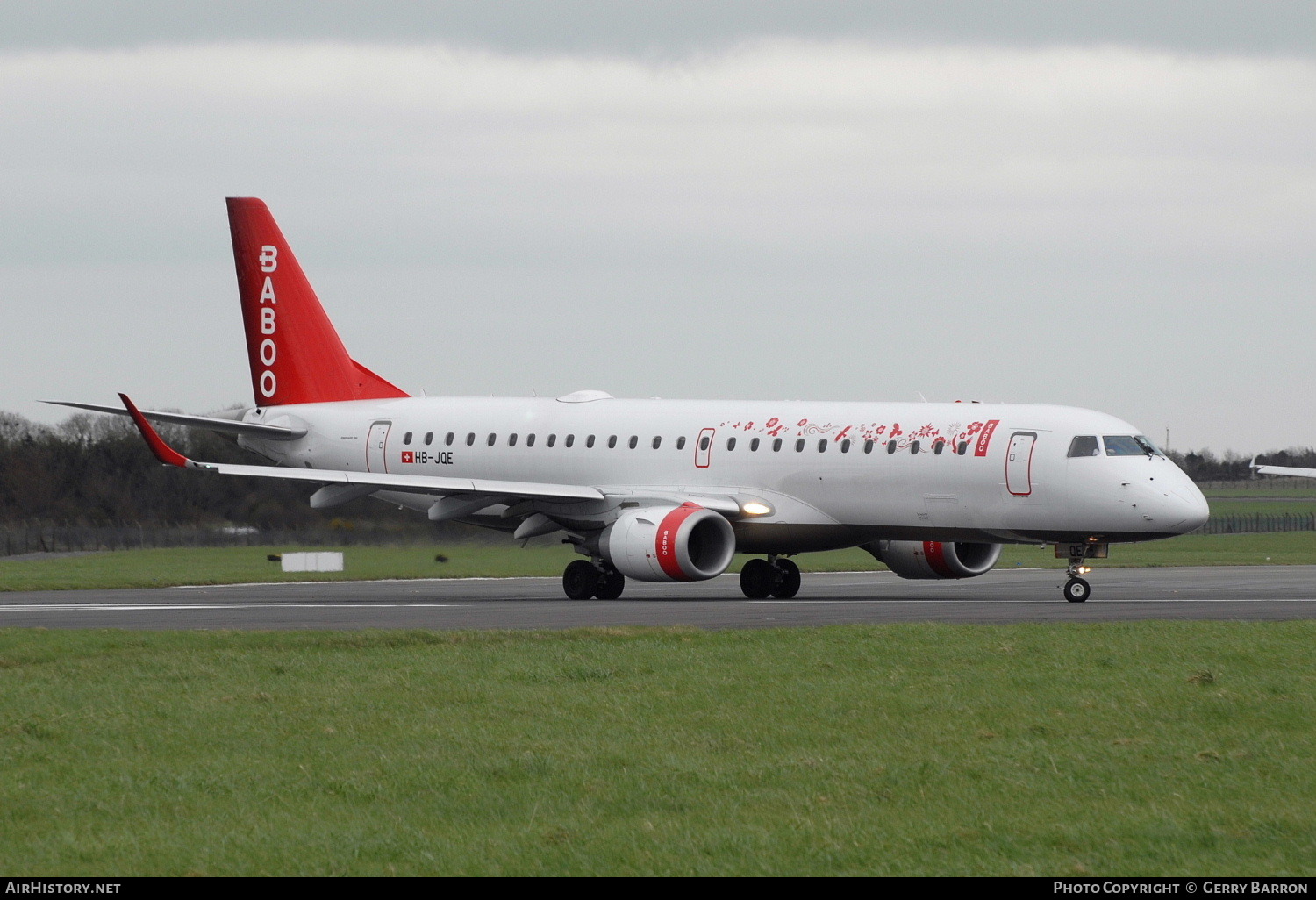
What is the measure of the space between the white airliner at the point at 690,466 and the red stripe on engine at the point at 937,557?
4 centimetres

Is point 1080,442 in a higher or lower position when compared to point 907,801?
higher

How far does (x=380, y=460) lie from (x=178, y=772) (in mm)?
27909

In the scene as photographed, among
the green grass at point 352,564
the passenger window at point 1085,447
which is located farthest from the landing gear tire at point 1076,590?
the green grass at point 352,564

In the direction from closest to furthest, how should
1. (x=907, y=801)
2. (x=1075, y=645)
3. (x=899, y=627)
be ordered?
(x=907, y=801), (x=1075, y=645), (x=899, y=627)

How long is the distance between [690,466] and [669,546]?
3448mm

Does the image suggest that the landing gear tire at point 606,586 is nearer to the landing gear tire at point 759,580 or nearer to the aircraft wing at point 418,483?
the aircraft wing at point 418,483

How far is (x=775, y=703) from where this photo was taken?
14711 mm

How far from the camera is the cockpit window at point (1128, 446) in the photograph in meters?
30.6

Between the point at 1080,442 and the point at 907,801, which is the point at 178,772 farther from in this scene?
the point at 1080,442

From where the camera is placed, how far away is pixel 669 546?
32.1 metres

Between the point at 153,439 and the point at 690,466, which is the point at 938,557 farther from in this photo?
the point at 153,439

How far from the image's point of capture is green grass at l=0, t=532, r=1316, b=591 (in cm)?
3984
